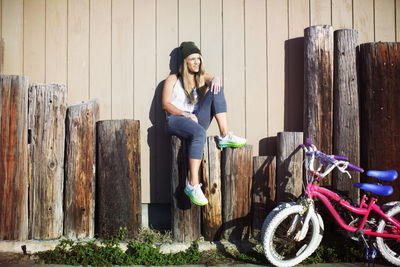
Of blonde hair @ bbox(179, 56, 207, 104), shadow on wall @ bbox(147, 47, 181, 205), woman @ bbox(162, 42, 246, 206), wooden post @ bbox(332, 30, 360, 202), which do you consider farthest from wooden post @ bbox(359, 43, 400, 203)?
shadow on wall @ bbox(147, 47, 181, 205)

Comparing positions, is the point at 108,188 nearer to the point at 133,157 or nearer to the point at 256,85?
the point at 133,157

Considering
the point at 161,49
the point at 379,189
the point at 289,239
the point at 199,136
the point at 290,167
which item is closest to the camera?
the point at 379,189

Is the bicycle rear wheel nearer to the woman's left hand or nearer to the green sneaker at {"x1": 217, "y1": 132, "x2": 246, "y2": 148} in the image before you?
the green sneaker at {"x1": 217, "y1": 132, "x2": 246, "y2": 148}

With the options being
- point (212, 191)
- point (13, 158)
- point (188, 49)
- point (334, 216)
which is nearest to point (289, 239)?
point (334, 216)

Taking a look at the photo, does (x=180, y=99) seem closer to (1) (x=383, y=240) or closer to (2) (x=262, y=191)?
(2) (x=262, y=191)

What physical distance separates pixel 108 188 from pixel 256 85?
2.20m

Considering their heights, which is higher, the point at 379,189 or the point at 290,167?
the point at 290,167

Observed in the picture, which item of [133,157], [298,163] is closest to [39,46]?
[133,157]

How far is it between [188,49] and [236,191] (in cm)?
175

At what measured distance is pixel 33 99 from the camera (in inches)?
148

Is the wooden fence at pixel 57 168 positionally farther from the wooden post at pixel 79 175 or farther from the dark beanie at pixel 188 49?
the dark beanie at pixel 188 49

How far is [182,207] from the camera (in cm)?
373

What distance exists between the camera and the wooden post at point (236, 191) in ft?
12.4

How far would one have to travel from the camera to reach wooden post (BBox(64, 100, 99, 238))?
12.3 ft
